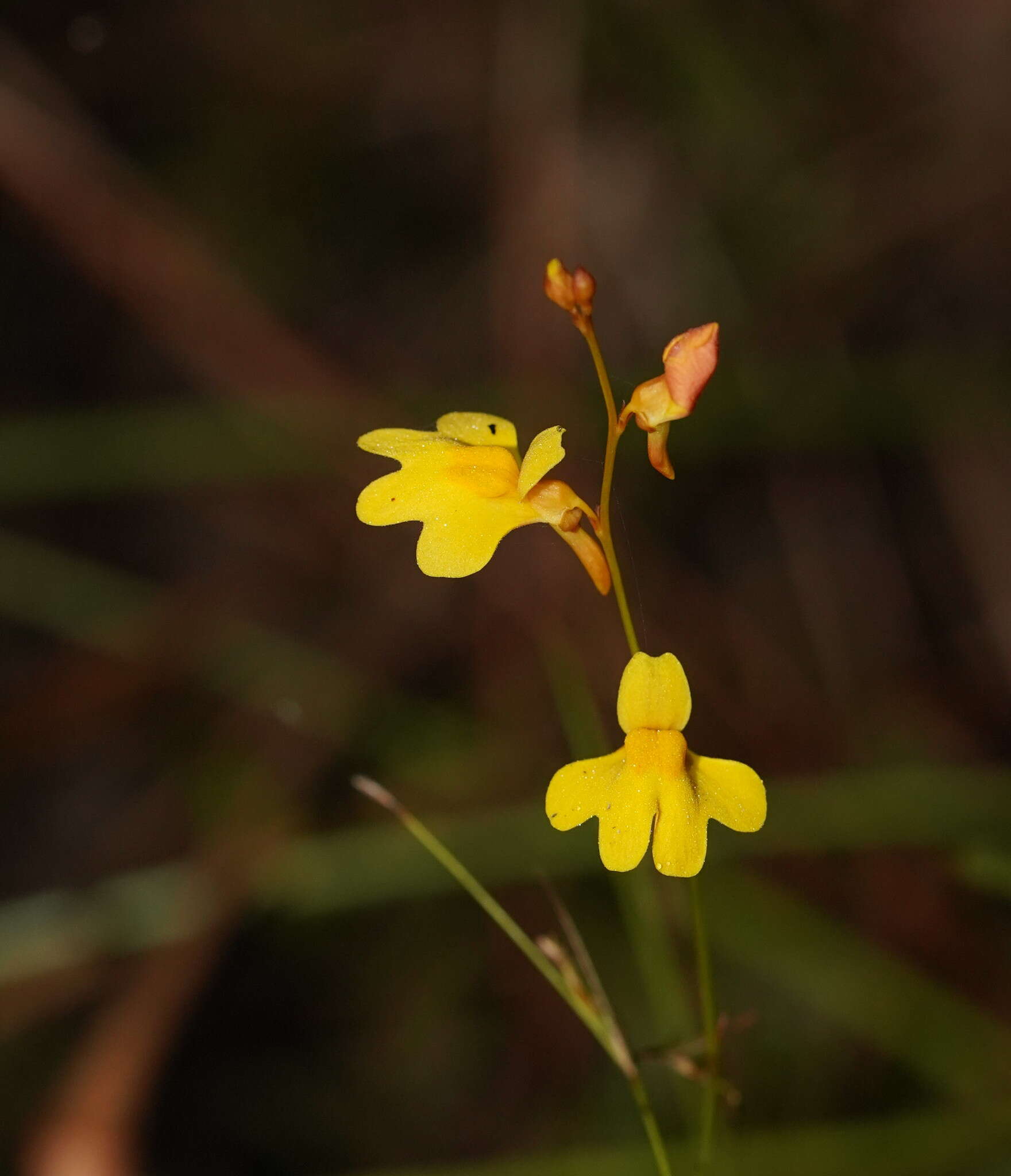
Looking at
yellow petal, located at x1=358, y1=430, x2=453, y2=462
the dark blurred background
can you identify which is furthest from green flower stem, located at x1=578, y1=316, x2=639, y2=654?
the dark blurred background

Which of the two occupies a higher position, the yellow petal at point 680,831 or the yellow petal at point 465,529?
the yellow petal at point 465,529

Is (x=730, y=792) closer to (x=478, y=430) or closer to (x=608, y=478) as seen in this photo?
(x=608, y=478)

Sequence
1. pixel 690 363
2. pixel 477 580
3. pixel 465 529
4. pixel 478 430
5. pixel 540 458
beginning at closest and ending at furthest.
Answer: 1. pixel 690 363
2. pixel 540 458
3. pixel 465 529
4. pixel 478 430
5. pixel 477 580

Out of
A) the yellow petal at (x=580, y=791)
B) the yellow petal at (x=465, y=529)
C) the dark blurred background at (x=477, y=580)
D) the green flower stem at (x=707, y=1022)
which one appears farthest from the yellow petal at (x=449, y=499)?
the dark blurred background at (x=477, y=580)

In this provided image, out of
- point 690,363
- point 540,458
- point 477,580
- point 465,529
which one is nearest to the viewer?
point 690,363

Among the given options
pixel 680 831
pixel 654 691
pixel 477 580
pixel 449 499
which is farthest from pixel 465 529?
pixel 477 580

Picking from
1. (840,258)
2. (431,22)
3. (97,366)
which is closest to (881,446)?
(840,258)

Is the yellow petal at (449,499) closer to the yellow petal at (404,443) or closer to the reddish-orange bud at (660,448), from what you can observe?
the yellow petal at (404,443)

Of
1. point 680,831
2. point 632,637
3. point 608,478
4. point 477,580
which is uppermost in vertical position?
point 477,580
